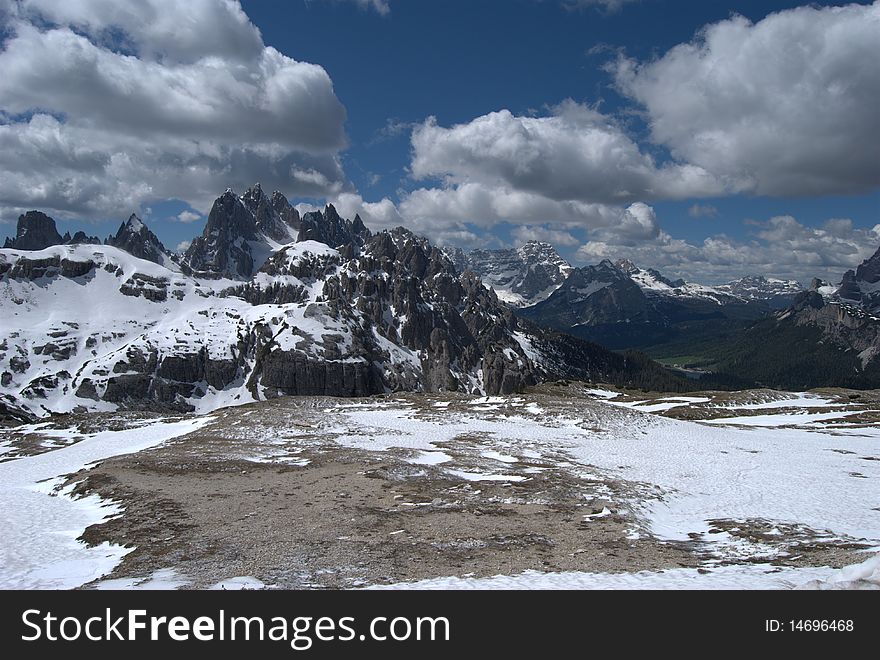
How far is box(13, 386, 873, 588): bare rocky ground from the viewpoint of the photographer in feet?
58.3

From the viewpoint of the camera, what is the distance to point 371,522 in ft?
78.6

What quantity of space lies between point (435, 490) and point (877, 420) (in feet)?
227

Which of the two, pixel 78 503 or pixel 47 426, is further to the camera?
pixel 47 426

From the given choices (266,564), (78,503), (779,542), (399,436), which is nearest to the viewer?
(266,564)

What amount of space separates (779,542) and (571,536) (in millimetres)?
8031

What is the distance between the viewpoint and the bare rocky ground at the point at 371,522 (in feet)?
58.3

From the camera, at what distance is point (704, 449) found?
1863 inches

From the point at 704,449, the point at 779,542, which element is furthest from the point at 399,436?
the point at 779,542
